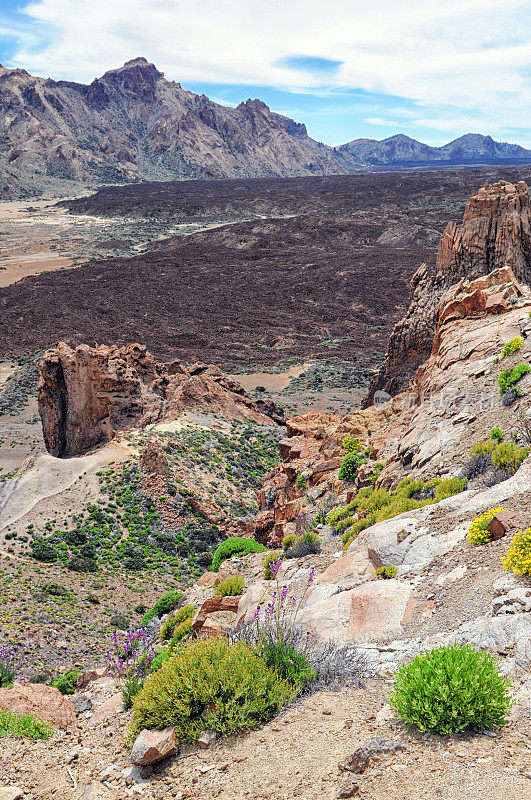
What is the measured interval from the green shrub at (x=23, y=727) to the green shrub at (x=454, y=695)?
5.22 meters

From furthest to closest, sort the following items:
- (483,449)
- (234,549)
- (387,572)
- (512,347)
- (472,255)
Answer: (472,255) → (234,549) → (512,347) → (483,449) → (387,572)

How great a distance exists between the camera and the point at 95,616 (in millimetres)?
20406

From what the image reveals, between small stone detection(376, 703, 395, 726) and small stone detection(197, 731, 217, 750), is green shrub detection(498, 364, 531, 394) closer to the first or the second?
A: small stone detection(376, 703, 395, 726)

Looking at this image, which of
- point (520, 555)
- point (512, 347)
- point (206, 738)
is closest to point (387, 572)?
point (520, 555)

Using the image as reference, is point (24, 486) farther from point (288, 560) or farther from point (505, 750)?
point (505, 750)

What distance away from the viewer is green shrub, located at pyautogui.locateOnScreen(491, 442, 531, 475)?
995cm

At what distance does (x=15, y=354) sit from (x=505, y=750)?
65.9 m

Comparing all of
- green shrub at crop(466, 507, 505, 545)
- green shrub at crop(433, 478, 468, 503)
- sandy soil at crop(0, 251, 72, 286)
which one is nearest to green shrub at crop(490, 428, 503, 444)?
green shrub at crop(433, 478, 468, 503)

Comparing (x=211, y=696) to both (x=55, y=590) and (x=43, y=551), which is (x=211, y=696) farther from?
(x=43, y=551)

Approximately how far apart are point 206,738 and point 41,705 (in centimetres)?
483

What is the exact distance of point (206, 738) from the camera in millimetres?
5871

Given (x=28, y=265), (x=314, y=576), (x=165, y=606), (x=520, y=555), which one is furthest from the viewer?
(x=28, y=265)

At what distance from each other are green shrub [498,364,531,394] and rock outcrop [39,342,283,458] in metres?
22.6

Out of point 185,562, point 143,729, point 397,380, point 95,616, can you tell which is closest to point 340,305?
point 397,380
